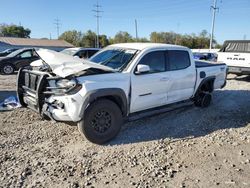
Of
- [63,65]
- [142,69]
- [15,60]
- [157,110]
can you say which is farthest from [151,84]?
[15,60]

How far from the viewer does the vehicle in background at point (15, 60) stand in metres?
16.5

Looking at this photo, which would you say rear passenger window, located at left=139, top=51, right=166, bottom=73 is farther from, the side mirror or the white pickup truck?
the side mirror

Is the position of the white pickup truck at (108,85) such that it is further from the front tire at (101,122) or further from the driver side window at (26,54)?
the driver side window at (26,54)

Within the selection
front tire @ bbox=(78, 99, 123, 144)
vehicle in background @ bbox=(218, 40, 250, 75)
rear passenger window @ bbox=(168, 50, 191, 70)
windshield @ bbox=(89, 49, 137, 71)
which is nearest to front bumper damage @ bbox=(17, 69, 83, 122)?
front tire @ bbox=(78, 99, 123, 144)

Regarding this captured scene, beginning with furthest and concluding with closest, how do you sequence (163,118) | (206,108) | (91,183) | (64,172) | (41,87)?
(206,108) → (163,118) → (41,87) → (64,172) → (91,183)

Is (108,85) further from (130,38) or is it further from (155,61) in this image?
(130,38)

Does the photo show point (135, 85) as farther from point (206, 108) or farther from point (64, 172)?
point (206, 108)

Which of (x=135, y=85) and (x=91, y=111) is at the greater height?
(x=135, y=85)

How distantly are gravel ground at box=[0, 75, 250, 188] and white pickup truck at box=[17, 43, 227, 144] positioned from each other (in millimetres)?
424

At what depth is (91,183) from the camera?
12.6 feet

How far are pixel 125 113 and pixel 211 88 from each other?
3524 millimetres

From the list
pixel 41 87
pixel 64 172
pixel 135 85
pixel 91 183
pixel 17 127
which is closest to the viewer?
pixel 91 183

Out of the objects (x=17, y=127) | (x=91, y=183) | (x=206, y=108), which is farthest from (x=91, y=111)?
(x=206, y=108)

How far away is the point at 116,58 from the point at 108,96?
3.69 feet
